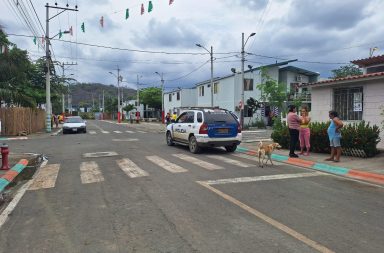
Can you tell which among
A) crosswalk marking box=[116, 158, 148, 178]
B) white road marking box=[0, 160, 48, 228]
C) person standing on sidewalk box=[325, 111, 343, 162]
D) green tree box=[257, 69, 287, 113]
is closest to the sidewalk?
person standing on sidewalk box=[325, 111, 343, 162]

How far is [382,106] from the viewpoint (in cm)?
1295

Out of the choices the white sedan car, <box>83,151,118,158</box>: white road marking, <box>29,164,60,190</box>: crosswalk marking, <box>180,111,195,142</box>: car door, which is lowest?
<box>29,164,60,190</box>: crosswalk marking

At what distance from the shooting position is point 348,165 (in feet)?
36.5

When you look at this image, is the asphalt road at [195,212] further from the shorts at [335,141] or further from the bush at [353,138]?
the bush at [353,138]

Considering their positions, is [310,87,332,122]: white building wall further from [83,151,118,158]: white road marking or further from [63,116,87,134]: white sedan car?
[63,116,87,134]: white sedan car

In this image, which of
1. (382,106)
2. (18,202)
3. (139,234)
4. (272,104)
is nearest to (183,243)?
(139,234)

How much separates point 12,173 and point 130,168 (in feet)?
10.6

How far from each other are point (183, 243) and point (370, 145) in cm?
950

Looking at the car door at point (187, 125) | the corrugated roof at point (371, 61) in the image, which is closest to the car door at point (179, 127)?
the car door at point (187, 125)

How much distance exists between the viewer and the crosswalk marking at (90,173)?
365 inches

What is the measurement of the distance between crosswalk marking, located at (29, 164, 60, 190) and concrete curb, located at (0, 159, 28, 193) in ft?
2.00

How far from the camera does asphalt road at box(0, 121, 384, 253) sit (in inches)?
192

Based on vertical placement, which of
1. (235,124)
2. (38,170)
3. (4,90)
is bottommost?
(38,170)

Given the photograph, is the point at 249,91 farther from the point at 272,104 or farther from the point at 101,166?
the point at 101,166
